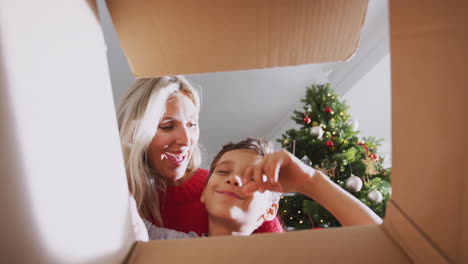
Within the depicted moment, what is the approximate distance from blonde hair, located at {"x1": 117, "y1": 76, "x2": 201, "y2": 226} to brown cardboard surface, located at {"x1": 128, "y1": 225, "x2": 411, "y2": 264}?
88 centimetres

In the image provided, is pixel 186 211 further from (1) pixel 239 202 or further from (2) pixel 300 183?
(2) pixel 300 183

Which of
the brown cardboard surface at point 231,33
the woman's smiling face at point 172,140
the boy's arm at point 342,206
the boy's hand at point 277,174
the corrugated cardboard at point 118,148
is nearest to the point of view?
the corrugated cardboard at point 118,148

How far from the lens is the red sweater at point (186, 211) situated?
1197mm

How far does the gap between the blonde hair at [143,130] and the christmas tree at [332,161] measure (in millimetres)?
657

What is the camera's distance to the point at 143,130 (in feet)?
3.75

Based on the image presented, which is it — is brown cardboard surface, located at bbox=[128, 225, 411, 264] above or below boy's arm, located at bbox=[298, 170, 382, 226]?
above

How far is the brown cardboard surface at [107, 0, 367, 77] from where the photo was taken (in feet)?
0.91

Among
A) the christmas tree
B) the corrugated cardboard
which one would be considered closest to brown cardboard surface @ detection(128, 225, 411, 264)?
the corrugated cardboard

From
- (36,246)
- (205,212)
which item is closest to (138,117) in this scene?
(205,212)

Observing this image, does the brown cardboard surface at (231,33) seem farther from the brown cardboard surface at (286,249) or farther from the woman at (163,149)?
the woman at (163,149)

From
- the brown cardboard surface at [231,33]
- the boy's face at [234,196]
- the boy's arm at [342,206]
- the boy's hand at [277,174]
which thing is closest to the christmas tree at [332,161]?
the boy's face at [234,196]

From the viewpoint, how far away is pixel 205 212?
1.22m

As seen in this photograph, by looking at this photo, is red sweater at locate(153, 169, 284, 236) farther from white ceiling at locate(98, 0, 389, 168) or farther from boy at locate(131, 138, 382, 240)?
white ceiling at locate(98, 0, 389, 168)

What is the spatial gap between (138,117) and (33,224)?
3.48 feet
